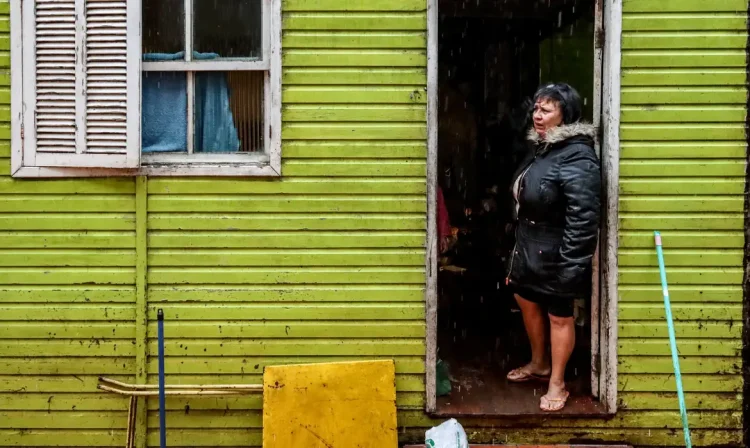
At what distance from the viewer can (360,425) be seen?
15.3ft

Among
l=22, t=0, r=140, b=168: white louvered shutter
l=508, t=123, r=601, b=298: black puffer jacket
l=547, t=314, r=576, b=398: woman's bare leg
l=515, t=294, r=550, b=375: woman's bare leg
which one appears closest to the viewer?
l=508, t=123, r=601, b=298: black puffer jacket

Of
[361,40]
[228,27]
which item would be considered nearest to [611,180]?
[361,40]

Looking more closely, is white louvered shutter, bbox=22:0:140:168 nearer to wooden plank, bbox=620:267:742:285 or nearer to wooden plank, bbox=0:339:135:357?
wooden plank, bbox=0:339:135:357

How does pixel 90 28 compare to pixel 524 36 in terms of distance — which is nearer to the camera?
pixel 90 28

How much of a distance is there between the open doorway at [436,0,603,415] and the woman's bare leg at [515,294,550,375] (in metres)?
0.13

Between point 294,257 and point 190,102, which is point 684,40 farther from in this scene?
point 190,102

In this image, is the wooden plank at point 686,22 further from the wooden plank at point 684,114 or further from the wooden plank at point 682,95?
the wooden plank at point 684,114

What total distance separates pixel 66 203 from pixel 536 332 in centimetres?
330

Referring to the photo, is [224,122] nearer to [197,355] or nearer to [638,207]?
[197,355]

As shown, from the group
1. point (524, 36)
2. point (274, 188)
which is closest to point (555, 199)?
point (274, 188)

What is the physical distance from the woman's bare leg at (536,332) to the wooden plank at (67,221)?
2720mm

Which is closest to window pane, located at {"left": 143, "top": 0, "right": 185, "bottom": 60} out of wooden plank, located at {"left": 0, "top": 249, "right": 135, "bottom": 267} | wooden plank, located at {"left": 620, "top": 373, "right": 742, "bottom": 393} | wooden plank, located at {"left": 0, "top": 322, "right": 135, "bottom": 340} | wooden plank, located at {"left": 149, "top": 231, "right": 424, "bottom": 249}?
wooden plank, located at {"left": 149, "top": 231, "right": 424, "bottom": 249}

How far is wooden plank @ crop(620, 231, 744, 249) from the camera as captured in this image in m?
4.80

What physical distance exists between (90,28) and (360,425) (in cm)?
301
